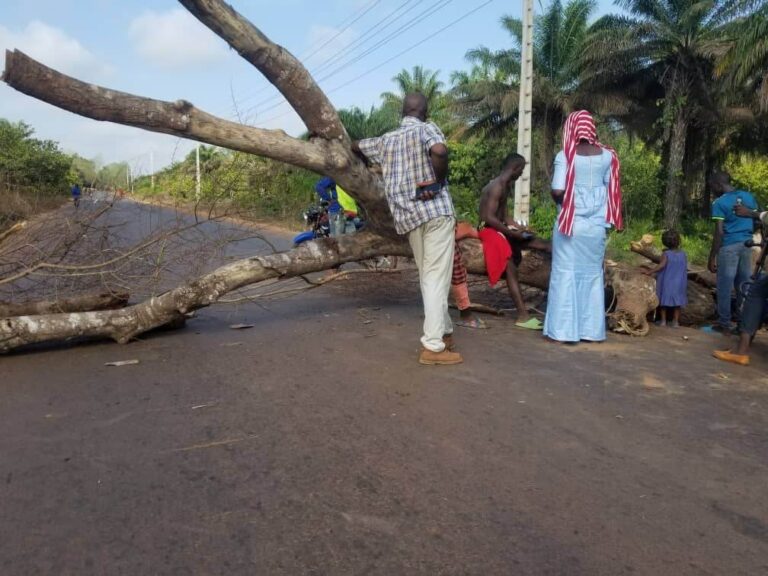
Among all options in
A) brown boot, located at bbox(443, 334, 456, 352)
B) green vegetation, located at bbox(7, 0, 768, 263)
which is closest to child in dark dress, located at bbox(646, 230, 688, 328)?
brown boot, located at bbox(443, 334, 456, 352)

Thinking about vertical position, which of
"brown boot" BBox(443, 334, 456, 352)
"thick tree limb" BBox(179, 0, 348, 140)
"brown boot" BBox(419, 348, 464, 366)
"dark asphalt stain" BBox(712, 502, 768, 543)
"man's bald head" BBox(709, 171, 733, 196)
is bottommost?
"dark asphalt stain" BBox(712, 502, 768, 543)

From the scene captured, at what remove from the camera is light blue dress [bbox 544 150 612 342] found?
17.9ft

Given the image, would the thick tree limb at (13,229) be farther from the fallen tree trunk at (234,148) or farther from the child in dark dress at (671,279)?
the child in dark dress at (671,279)

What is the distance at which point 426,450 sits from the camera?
3139mm

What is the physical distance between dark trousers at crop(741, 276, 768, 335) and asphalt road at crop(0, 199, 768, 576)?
33 cm

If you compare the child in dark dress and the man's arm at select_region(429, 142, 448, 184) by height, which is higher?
the man's arm at select_region(429, 142, 448, 184)

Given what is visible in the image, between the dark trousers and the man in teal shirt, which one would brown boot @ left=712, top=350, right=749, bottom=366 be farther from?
the man in teal shirt

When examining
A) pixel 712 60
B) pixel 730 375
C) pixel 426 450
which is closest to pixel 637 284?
pixel 730 375

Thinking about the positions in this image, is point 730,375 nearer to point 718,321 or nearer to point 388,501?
point 718,321

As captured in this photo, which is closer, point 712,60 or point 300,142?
point 300,142

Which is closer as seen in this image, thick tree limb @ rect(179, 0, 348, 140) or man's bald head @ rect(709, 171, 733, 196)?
thick tree limb @ rect(179, 0, 348, 140)

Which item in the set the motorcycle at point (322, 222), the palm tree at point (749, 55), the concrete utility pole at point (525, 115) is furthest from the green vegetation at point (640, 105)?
the motorcycle at point (322, 222)

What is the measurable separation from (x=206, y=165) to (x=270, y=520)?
4.35 metres

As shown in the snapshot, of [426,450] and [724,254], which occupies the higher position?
[724,254]
